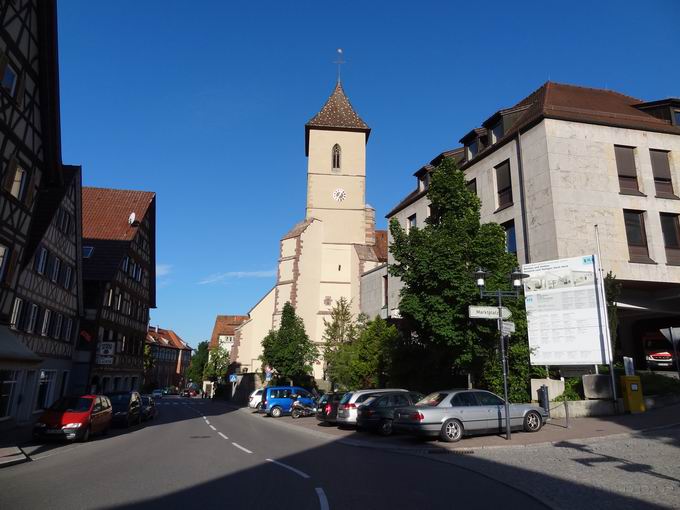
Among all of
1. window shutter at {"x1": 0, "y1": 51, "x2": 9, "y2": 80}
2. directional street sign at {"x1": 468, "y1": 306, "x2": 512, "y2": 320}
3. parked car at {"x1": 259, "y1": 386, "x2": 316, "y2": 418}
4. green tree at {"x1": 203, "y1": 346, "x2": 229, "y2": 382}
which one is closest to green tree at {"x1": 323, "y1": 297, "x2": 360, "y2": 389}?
parked car at {"x1": 259, "y1": 386, "x2": 316, "y2": 418}

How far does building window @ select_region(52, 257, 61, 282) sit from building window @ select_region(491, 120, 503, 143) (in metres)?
23.8

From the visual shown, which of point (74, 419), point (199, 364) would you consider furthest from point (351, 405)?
point (199, 364)

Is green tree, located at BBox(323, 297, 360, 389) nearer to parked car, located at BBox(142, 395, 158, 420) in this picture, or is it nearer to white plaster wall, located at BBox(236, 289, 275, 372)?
white plaster wall, located at BBox(236, 289, 275, 372)

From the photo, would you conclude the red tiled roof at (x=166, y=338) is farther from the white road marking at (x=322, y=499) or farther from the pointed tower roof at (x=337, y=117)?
the white road marking at (x=322, y=499)

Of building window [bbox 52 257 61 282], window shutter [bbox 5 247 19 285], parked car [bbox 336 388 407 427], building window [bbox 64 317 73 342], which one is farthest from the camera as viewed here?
building window [bbox 64 317 73 342]

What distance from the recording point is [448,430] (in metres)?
13.8

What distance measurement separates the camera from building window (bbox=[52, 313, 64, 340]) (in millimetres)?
25484

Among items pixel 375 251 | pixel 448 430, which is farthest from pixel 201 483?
pixel 375 251

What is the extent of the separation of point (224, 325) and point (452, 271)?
8001 centimetres

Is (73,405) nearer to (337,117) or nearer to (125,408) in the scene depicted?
(125,408)

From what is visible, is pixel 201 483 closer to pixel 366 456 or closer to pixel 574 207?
pixel 366 456

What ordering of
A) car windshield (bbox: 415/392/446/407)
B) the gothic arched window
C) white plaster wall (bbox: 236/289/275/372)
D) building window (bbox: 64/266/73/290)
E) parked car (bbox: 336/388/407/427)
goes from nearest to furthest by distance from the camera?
car windshield (bbox: 415/392/446/407) < parked car (bbox: 336/388/407/427) < building window (bbox: 64/266/73/290) < white plaster wall (bbox: 236/289/275/372) < the gothic arched window

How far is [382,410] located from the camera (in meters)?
17.4

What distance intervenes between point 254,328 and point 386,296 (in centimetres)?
2019
